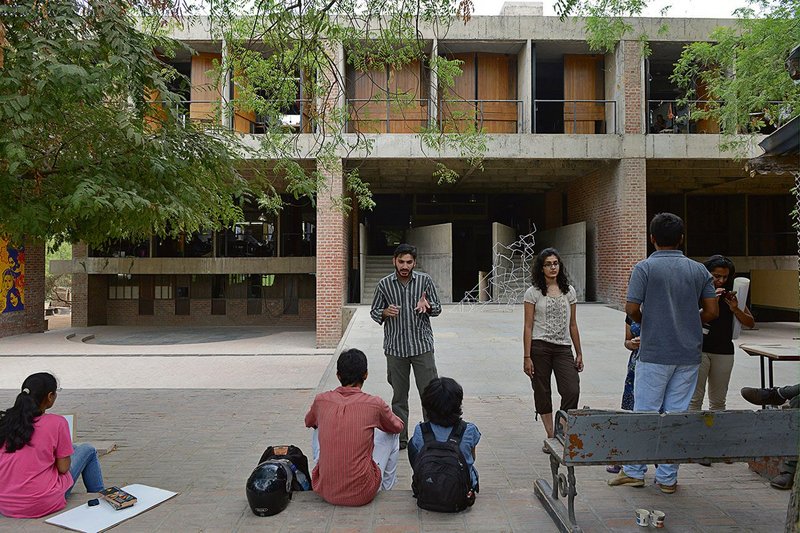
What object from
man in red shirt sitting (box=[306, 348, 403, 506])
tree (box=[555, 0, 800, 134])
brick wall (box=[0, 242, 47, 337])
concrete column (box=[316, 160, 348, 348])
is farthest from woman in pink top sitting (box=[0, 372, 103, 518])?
brick wall (box=[0, 242, 47, 337])

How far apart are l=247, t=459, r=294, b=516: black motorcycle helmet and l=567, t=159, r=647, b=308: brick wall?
1260 cm

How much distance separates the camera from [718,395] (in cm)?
418

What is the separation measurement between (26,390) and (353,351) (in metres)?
1.90

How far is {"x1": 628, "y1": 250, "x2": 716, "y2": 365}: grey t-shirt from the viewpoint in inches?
129

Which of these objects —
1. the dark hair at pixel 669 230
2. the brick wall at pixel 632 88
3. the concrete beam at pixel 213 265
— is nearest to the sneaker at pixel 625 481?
the dark hair at pixel 669 230

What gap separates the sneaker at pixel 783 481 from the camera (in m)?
3.59

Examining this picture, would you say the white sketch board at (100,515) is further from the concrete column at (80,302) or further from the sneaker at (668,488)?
the concrete column at (80,302)

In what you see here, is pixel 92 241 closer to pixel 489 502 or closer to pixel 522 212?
pixel 489 502

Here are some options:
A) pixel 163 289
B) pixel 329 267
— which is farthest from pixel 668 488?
pixel 163 289

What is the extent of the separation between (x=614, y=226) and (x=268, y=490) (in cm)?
1353

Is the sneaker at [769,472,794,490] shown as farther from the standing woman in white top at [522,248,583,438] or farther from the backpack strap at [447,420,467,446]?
the backpack strap at [447,420,467,446]

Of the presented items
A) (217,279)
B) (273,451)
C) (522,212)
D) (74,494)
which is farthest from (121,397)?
(522,212)

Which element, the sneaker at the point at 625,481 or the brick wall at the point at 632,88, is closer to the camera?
the sneaker at the point at 625,481

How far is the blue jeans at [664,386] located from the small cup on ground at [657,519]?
59cm
